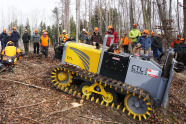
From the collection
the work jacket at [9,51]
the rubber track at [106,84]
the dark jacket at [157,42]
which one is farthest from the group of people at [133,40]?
the work jacket at [9,51]

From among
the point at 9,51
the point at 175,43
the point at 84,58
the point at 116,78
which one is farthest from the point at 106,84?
the point at 175,43

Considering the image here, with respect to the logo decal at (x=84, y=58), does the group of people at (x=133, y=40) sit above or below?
above

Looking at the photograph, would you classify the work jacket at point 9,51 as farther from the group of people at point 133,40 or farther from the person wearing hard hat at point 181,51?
the person wearing hard hat at point 181,51

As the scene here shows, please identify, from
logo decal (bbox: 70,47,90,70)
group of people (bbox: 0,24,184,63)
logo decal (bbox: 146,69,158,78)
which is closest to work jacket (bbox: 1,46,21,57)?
group of people (bbox: 0,24,184,63)

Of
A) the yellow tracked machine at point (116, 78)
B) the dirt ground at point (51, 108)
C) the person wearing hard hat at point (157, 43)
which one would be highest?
the person wearing hard hat at point (157, 43)

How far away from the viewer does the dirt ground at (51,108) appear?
438 centimetres

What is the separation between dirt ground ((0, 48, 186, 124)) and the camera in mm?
4379

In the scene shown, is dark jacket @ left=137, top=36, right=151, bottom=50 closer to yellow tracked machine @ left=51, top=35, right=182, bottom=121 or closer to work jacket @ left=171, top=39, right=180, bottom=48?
work jacket @ left=171, top=39, right=180, bottom=48

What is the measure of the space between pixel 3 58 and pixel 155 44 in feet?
29.1

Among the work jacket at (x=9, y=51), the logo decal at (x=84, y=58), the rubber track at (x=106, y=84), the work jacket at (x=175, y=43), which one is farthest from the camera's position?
the work jacket at (x=175, y=43)

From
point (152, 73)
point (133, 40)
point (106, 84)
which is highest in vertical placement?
point (133, 40)

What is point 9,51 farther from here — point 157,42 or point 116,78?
point 157,42

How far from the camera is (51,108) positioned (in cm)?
483

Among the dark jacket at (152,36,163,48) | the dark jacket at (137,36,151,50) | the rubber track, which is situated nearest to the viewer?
the rubber track
